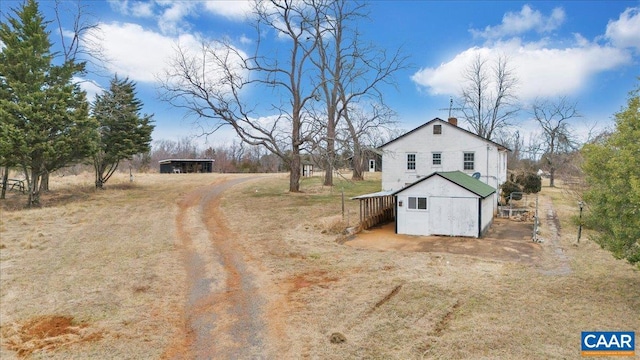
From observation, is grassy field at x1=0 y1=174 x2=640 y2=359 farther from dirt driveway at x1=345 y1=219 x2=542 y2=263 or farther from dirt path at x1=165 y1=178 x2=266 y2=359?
dirt driveway at x1=345 y1=219 x2=542 y2=263

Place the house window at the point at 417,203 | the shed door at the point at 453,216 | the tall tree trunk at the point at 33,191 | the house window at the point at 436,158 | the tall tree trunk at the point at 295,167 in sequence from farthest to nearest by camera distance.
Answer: the tall tree trunk at the point at 295,167 → the house window at the point at 436,158 → the tall tree trunk at the point at 33,191 → the house window at the point at 417,203 → the shed door at the point at 453,216

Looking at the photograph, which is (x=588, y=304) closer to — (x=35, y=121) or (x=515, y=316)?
(x=515, y=316)

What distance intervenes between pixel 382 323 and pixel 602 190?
6444mm

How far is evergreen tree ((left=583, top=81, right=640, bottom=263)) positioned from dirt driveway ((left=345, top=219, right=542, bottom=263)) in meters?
4.85

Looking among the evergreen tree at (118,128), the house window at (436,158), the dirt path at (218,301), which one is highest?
the evergreen tree at (118,128)

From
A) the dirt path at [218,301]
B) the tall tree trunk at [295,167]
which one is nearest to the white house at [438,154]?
the tall tree trunk at [295,167]

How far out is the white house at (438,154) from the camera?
2562cm

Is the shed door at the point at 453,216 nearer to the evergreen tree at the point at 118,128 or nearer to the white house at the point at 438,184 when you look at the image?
the white house at the point at 438,184

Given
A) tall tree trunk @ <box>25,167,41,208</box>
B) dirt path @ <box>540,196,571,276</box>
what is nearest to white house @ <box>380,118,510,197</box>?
dirt path @ <box>540,196,571,276</box>

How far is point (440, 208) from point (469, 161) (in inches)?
347

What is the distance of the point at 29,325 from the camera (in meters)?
8.94

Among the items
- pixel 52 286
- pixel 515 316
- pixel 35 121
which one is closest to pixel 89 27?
pixel 35 121

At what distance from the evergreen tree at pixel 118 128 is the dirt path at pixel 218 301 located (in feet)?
52.2

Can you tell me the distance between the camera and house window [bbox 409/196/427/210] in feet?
62.4
